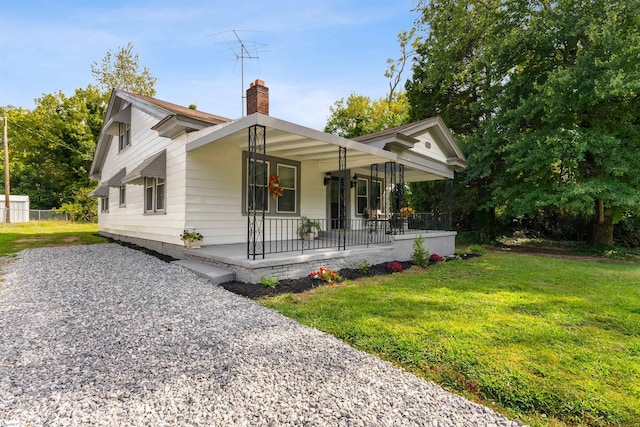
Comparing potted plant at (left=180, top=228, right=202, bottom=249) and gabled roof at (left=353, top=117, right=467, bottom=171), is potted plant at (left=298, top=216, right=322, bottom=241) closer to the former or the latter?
potted plant at (left=180, top=228, right=202, bottom=249)

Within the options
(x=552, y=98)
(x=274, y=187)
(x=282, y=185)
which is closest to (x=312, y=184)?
(x=282, y=185)

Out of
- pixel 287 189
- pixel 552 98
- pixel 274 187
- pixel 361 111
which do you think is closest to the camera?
pixel 274 187

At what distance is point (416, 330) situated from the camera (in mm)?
3584

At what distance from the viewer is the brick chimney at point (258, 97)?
666 centimetres

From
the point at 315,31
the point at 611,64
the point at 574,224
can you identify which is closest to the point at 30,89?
the point at 315,31

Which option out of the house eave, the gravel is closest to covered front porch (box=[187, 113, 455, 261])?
A: the house eave

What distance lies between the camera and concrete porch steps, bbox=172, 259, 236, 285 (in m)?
5.65

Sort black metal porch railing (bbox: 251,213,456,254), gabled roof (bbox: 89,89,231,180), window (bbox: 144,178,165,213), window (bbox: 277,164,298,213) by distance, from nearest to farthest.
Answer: gabled roof (bbox: 89,89,231,180)
black metal porch railing (bbox: 251,213,456,254)
window (bbox: 144,178,165,213)
window (bbox: 277,164,298,213)

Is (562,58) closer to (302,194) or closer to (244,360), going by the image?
(302,194)

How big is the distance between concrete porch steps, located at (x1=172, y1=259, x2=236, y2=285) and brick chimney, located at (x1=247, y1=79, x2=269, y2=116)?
3544 mm

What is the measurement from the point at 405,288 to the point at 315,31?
10.1 meters

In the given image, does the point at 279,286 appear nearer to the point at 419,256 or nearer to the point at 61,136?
the point at 419,256

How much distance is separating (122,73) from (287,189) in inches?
1128

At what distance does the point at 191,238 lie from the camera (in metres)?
7.25
